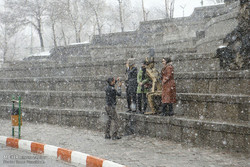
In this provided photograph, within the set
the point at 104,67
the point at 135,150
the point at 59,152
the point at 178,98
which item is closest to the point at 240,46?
the point at 178,98

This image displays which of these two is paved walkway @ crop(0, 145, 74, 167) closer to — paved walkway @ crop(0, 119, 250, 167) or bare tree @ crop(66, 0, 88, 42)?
paved walkway @ crop(0, 119, 250, 167)

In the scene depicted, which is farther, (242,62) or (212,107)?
(242,62)

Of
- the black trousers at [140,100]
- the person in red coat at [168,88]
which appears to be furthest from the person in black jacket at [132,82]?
the person in red coat at [168,88]

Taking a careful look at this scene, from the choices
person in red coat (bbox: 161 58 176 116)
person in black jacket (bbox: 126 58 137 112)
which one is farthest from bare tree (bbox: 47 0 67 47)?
person in red coat (bbox: 161 58 176 116)

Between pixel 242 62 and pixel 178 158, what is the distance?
4472 millimetres

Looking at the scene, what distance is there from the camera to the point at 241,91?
8734mm

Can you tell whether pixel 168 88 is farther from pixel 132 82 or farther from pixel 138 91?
pixel 132 82

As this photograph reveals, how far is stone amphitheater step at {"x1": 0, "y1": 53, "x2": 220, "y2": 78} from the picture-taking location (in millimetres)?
11039

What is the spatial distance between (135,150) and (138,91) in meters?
→ 2.67

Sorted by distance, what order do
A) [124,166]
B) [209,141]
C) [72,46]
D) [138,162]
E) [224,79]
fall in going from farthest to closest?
[72,46], [224,79], [209,141], [138,162], [124,166]

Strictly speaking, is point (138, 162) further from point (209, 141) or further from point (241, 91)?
point (241, 91)

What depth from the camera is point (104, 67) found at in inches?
546

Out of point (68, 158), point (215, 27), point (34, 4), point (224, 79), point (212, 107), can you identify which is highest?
point (34, 4)

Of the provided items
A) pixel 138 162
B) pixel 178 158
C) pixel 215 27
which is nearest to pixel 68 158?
pixel 138 162
